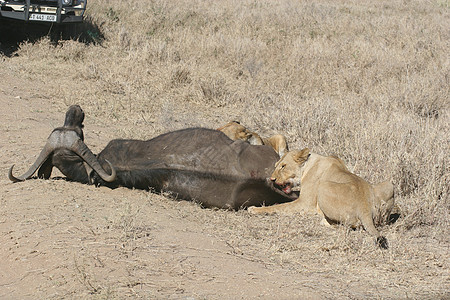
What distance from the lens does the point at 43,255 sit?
4.63 metres

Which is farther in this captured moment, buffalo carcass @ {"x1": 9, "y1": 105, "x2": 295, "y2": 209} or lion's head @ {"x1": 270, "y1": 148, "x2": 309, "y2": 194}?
lion's head @ {"x1": 270, "y1": 148, "x2": 309, "y2": 194}

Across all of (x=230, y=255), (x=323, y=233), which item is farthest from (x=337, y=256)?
(x=230, y=255)

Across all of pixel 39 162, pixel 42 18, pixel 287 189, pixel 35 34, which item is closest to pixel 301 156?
pixel 287 189

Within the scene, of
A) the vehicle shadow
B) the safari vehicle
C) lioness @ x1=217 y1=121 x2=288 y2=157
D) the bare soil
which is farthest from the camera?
the vehicle shadow

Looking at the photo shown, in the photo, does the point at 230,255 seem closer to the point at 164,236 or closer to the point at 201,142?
the point at 164,236

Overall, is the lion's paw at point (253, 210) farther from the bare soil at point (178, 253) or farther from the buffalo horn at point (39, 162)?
the buffalo horn at point (39, 162)

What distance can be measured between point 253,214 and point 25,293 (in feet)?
9.08

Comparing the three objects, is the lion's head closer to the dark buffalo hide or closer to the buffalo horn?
the dark buffalo hide

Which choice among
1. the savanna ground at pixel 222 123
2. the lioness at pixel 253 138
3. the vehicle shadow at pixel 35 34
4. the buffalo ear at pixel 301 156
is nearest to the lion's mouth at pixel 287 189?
the buffalo ear at pixel 301 156

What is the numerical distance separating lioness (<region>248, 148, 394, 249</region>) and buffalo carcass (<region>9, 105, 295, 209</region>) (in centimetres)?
20

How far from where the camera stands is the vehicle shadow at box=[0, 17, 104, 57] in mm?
14402

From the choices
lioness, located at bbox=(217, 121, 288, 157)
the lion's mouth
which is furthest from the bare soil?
lioness, located at bbox=(217, 121, 288, 157)

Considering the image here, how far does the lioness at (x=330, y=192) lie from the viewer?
18.3 feet

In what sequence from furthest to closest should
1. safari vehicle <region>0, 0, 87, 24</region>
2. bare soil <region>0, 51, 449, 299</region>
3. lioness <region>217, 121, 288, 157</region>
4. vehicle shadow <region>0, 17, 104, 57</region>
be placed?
vehicle shadow <region>0, 17, 104, 57</region>, safari vehicle <region>0, 0, 87, 24</region>, lioness <region>217, 121, 288, 157</region>, bare soil <region>0, 51, 449, 299</region>
